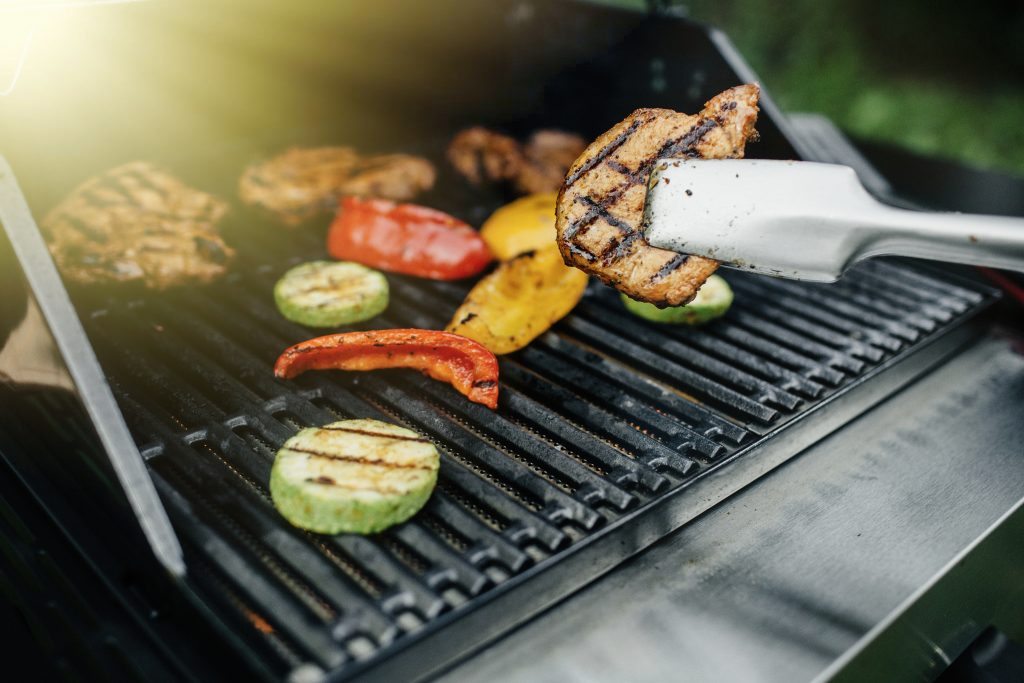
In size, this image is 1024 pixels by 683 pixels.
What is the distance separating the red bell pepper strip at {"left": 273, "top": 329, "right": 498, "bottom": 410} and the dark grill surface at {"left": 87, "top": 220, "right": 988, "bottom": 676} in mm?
47

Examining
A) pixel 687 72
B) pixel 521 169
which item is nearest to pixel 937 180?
pixel 687 72

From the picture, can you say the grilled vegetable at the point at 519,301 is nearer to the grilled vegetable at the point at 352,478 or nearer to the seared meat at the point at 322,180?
the grilled vegetable at the point at 352,478

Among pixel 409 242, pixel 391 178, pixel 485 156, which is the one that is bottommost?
pixel 409 242

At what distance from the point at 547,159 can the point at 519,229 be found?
0.64 metres

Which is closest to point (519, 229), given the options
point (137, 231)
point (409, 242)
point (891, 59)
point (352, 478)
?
point (409, 242)

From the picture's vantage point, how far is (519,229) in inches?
124

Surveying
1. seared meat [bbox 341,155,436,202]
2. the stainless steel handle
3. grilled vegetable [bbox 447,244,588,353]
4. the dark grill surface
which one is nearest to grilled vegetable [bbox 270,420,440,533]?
the dark grill surface

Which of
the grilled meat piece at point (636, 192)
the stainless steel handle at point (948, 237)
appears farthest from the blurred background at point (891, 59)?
the stainless steel handle at point (948, 237)

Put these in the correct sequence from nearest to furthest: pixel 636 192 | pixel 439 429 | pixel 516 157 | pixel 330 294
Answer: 1. pixel 636 192
2. pixel 439 429
3. pixel 330 294
4. pixel 516 157

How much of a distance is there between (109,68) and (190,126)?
421mm

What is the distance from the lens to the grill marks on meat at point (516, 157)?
3.58m

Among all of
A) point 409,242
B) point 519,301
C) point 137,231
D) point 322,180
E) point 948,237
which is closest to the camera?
point 948,237

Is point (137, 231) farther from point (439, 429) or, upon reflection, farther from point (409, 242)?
point (439, 429)

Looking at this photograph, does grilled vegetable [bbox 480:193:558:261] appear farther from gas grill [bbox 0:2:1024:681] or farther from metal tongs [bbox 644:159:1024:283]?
metal tongs [bbox 644:159:1024:283]
